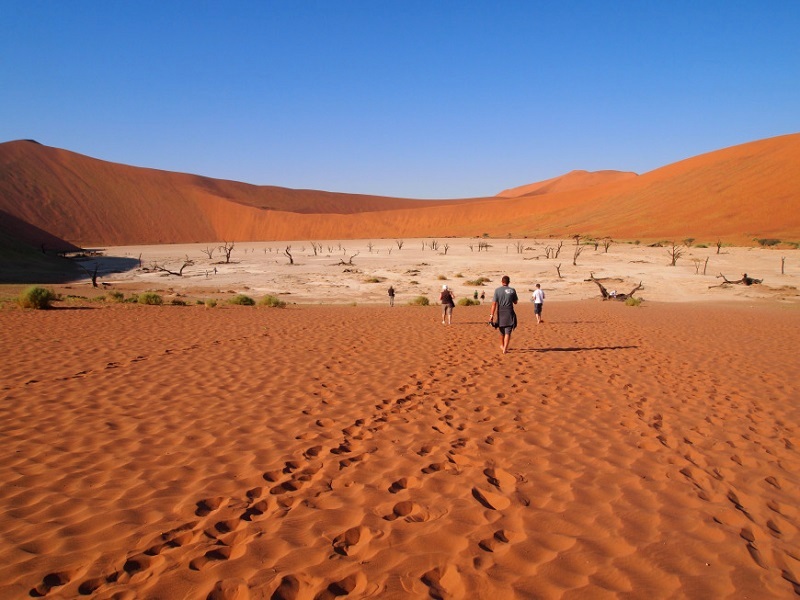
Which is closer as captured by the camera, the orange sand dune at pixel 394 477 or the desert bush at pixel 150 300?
the orange sand dune at pixel 394 477

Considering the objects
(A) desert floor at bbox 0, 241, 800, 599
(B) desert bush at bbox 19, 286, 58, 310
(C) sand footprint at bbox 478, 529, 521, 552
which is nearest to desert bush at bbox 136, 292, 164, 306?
(B) desert bush at bbox 19, 286, 58, 310

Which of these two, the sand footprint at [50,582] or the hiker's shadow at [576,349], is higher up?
the sand footprint at [50,582]

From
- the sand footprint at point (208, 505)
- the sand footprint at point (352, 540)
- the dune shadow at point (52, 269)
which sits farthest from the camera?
the dune shadow at point (52, 269)

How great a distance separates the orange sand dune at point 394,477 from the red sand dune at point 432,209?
5150 cm

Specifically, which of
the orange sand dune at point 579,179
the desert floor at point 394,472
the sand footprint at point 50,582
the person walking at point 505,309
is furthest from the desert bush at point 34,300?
the orange sand dune at point 579,179

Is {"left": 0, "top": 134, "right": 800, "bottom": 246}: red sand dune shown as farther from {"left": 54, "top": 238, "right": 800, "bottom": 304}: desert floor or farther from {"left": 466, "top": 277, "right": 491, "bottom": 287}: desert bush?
{"left": 466, "top": 277, "right": 491, "bottom": 287}: desert bush

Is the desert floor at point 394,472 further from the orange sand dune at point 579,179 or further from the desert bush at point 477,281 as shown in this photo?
A: the orange sand dune at point 579,179

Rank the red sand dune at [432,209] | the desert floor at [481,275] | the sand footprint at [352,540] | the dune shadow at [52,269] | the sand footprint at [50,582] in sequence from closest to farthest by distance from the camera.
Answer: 1. the sand footprint at [50,582]
2. the sand footprint at [352,540]
3. the desert floor at [481,275]
4. the dune shadow at [52,269]
5. the red sand dune at [432,209]

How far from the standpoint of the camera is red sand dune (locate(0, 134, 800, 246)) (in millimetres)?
62438

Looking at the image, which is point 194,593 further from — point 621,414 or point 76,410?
point 621,414

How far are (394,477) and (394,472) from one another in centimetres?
11

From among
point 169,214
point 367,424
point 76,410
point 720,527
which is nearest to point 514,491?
point 720,527

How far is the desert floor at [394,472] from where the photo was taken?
3047mm

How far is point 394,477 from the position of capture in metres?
4.33
